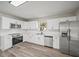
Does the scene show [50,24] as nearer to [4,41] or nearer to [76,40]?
[76,40]

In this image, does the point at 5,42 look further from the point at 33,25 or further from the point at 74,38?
the point at 74,38

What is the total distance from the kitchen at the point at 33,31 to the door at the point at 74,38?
1.88 ft

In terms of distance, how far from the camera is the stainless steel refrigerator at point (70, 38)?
2.38 meters

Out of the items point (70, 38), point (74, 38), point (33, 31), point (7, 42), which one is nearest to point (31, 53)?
point (7, 42)

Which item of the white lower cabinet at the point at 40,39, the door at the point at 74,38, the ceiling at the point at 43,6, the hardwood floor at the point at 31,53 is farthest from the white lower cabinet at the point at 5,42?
the door at the point at 74,38

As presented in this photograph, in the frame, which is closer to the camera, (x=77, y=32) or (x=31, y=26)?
(x=77, y=32)

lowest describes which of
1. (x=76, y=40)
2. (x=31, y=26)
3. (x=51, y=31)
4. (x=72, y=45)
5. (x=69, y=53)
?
(x=69, y=53)

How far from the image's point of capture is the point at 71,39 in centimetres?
250

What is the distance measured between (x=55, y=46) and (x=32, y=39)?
200 cm

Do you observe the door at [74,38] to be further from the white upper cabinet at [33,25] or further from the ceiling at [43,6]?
the white upper cabinet at [33,25]

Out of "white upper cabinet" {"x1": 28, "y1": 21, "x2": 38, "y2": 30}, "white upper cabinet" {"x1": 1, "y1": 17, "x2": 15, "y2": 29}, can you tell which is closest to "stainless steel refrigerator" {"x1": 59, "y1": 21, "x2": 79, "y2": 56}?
"white upper cabinet" {"x1": 28, "y1": 21, "x2": 38, "y2": 30}

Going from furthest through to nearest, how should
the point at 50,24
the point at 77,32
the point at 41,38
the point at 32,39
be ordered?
the point at 32,39 < the point at 41,38 < the point at 50,24 < the point at 77,32

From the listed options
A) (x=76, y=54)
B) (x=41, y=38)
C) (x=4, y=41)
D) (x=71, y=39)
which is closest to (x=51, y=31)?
(x=41, y=38)

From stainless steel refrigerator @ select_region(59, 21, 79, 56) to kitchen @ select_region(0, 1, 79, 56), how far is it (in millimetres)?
470
